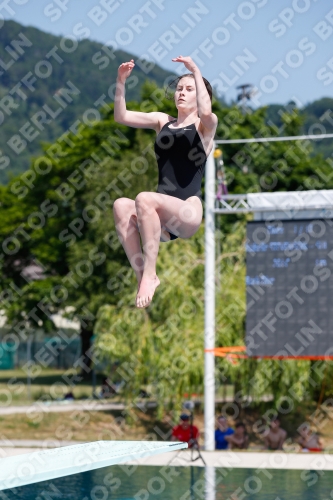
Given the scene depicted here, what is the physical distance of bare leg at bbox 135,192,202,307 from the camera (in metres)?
5.16

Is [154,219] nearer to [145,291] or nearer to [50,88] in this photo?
[145,291]

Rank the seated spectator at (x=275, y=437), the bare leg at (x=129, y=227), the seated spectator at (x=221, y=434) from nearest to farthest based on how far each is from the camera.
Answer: the bare leg at (x=129, y=227) < the seated spectator at (x=221, y=434) < the seated spectator at (x=275, y=437)

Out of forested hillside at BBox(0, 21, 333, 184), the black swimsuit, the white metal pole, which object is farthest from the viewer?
forested hillside at BBox(0, 21, 333, 184)

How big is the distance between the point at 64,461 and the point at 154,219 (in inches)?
77.6

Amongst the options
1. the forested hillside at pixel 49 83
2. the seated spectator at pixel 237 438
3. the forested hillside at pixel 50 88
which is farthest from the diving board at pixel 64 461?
the forested hillside at pixel 49 83

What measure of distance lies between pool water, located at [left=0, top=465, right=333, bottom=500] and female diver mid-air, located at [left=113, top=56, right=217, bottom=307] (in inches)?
225

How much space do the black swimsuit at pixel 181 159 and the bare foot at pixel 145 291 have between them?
20.9 inches

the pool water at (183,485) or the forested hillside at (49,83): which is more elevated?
the forested hillside at (49,83)

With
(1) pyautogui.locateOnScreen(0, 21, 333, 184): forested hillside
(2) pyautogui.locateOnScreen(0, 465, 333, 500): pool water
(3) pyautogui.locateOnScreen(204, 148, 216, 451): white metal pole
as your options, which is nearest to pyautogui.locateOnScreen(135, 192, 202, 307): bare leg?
(2) pyautogui.locateOnScreen(0, 465, 333, 500): pool water

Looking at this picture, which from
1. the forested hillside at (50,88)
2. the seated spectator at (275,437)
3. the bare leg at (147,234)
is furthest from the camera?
the forested hillside at (50,88)

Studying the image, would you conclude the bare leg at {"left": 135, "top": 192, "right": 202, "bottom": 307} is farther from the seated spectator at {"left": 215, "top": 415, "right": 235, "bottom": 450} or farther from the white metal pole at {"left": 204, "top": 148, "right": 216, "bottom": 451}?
the seated spectator at {"left": 215, "top": 415, "right": 235, "bottom": 450}

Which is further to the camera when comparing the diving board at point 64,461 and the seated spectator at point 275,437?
the seated spectator at point 275,437

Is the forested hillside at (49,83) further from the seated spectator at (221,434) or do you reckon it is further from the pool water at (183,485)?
the pool water at (183,485)

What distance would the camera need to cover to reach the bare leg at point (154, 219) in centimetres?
516
